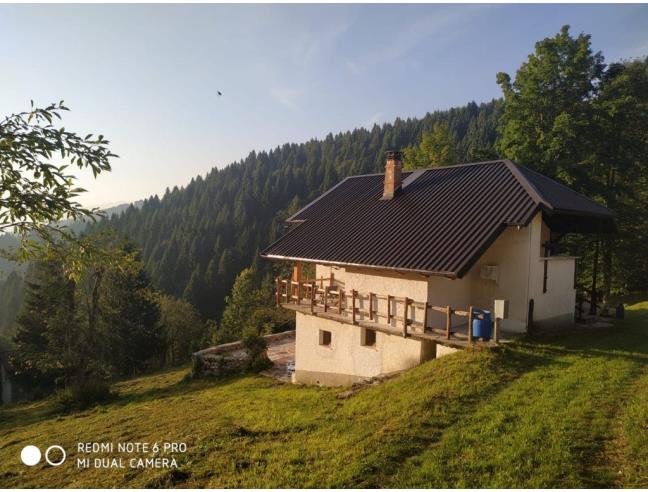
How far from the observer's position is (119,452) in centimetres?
948

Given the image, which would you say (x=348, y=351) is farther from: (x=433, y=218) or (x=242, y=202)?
(x=242, y=202)

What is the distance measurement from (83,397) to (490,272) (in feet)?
56.9

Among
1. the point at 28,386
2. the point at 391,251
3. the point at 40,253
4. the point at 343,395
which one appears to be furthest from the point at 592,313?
the point at 28,386

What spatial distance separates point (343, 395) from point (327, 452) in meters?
4.39

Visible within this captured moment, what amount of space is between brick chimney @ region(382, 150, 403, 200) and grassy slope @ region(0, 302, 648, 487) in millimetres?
8695

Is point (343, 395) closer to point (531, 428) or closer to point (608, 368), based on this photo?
point (531, 428)

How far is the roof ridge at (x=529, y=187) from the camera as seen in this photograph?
521 inches

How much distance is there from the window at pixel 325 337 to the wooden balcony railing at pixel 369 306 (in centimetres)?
101

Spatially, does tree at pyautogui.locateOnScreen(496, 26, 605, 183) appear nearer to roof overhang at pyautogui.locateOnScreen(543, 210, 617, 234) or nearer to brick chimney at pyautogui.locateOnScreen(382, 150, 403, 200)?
roof overhang at pyautogui.locateOnScreen(543, 210, 617, 234)

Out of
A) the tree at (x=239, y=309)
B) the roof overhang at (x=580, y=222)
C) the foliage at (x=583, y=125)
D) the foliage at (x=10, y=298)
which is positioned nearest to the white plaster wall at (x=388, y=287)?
the roof overhang at (x=580, y=222)

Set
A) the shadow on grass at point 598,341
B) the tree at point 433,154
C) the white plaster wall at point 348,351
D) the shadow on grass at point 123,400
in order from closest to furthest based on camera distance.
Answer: the shadow on grass at point 598,341 < the white plaster wall at point 348,351 < the shadow on grass at point 123,400 < the tree at point 433,154

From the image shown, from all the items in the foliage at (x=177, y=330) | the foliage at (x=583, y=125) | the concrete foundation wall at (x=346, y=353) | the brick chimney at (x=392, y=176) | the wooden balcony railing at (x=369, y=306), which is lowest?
the foliage at (x=177, y=330)

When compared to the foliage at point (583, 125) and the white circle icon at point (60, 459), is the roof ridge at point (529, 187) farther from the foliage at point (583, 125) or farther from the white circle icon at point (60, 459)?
the white circle icon at point (60, 459)

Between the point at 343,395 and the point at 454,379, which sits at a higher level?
the point at 454,379
